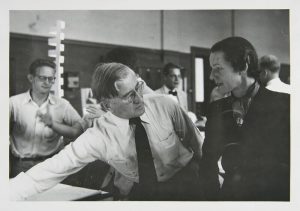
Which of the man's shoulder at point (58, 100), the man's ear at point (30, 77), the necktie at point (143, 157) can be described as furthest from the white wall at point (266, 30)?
the man's ear at point (30, 77)

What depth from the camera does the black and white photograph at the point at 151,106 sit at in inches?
78.7

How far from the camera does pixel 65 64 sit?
2002 millimetres

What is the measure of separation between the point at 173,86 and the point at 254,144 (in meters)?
0.73

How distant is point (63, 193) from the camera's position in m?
2.01

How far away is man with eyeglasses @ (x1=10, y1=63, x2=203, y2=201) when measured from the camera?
1999mm

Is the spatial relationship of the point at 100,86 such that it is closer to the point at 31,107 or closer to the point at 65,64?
the point at 65,64

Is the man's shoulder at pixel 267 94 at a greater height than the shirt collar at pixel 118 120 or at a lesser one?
greater

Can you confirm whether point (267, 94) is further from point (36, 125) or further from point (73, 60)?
point (36, 125)

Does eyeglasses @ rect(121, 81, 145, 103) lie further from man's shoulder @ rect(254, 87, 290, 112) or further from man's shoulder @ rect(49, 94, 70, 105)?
man's shoulder @ rect(254, 87, 290, 112)

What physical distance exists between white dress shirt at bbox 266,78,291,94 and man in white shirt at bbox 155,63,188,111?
0.63 m

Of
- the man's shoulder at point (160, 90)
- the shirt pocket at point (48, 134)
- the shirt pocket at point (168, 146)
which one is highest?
the man's shoulder at point (160, 90)

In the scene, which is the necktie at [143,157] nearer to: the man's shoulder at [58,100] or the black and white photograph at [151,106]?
the black and white photograph at [151,106]

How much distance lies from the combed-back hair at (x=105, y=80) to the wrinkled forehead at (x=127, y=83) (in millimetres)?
30

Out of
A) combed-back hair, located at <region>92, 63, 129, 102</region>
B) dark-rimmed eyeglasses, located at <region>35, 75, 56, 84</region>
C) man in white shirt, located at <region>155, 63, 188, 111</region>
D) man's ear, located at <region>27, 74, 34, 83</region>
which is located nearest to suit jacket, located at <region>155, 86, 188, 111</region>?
man in white shirt, located at <region>155, 63, 188, 111</region>
